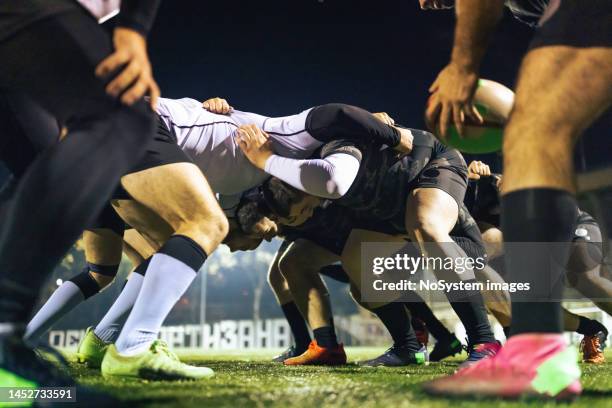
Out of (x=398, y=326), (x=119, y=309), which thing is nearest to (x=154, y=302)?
(x=119, y=309)

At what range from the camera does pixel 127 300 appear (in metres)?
2.81

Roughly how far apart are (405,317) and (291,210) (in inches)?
45.5

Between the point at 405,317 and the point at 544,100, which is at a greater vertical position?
A: the point at 544,100

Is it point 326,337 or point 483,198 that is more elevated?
point 483,198

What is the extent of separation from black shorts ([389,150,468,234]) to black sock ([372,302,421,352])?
599mm

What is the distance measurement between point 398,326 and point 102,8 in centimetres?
300

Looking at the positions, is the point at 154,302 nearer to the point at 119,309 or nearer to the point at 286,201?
the point at 119,309

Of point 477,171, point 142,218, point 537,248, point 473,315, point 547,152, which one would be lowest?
point 473,315

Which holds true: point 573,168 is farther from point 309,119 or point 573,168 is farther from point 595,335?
point 595,335

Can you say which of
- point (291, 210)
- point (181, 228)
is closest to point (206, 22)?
point (291, 210)

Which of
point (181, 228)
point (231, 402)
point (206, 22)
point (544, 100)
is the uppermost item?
point (206, 22)

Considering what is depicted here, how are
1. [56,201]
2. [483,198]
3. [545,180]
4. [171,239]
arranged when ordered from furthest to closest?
[483,198] → [171,239] → [545,180] → [56,201]

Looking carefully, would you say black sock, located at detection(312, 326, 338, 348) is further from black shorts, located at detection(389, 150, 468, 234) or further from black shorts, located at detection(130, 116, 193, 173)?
black shorts, located at detection(130, 116, 193, 173)

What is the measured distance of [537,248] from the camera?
133 cm
